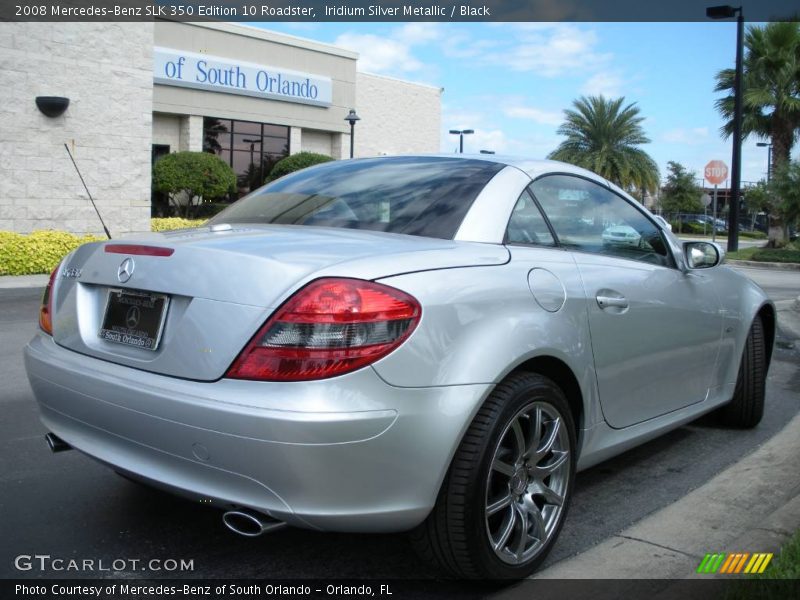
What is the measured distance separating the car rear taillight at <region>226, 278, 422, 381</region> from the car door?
1103 mm

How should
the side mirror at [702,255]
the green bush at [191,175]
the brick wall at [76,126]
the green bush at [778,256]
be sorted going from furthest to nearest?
the green bush at [191,175] → the green bush at [778,256] → the brick wall at [76,126] → the side mirror at [702,255]

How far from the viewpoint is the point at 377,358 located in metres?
2.43

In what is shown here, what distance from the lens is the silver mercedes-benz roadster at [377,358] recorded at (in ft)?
7.91

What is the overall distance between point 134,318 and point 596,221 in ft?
6.94

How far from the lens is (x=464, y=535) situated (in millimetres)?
2596

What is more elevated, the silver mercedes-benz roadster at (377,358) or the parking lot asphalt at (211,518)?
the silver mercedes-benz roadster at (377,358)

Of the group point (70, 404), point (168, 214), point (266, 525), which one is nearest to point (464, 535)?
point (266, 525)

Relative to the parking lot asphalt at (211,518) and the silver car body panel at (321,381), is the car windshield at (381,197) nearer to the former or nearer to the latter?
the silver car body panel at (321,381)

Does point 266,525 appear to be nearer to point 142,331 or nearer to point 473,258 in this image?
point 142,331

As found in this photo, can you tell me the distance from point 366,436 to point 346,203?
1.32 metres

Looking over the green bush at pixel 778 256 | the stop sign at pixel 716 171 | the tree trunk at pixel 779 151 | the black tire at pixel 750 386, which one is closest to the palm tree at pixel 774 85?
→ the tree trunk at pixel 779 151

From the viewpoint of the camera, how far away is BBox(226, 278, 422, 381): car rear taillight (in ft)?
7.89

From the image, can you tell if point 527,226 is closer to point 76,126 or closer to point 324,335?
point 324,335

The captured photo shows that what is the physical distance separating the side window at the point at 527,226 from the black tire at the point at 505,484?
2.05 feet
